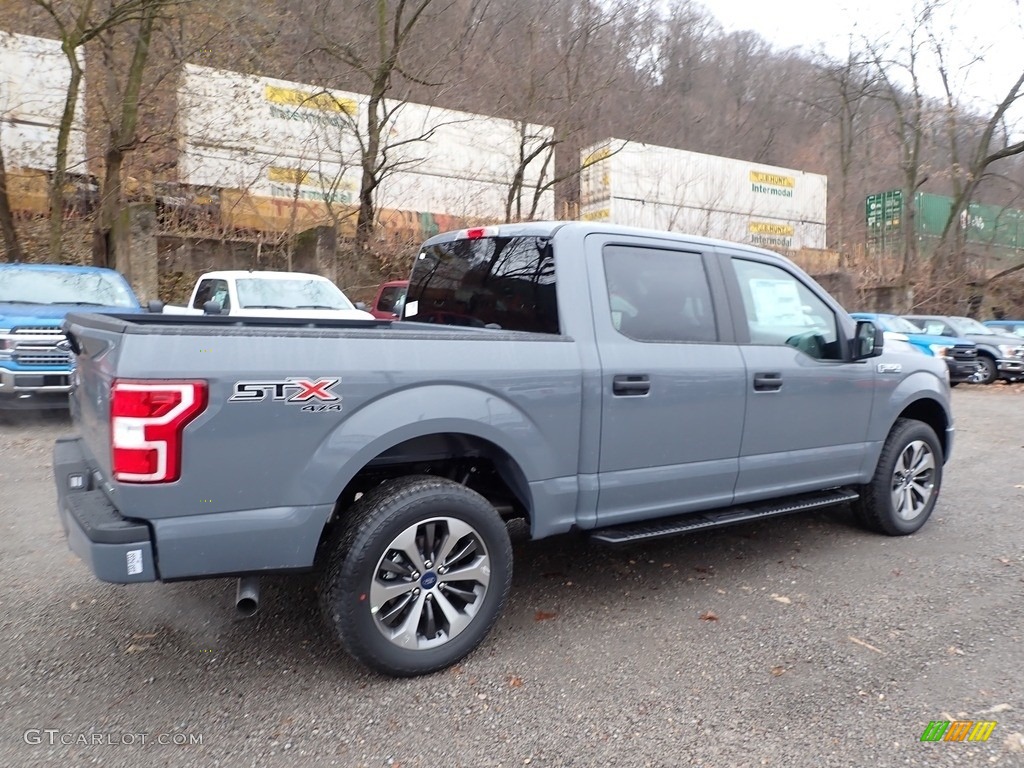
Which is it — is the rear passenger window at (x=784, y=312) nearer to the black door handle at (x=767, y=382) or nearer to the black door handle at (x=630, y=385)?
the black door handle at (x=767, y=382)

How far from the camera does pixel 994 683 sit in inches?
123

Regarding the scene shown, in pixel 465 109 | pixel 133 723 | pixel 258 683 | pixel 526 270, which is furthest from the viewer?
pixel 465 109

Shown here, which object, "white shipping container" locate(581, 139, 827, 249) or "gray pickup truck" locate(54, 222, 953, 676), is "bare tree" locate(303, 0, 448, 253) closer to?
"white shipping container" locate(581, 139, 827, 249)

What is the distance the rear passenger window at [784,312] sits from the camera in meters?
4.26

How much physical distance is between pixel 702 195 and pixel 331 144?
41.5 feet

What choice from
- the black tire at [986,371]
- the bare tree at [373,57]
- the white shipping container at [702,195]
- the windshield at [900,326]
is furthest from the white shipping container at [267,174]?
the black tire at [986,371]

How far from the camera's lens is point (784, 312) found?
14.5ft

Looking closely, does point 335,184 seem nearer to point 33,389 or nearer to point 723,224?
point 33,389

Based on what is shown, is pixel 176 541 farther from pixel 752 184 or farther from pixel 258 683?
pixel 752 184

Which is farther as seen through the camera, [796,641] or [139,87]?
[139,87]

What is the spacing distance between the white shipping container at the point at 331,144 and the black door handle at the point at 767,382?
553 inches

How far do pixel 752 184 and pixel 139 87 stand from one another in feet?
65.0

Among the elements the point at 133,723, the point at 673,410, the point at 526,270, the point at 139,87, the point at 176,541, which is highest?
the point at 139,87

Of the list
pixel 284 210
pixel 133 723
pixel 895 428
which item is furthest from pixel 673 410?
pixel 284 210
